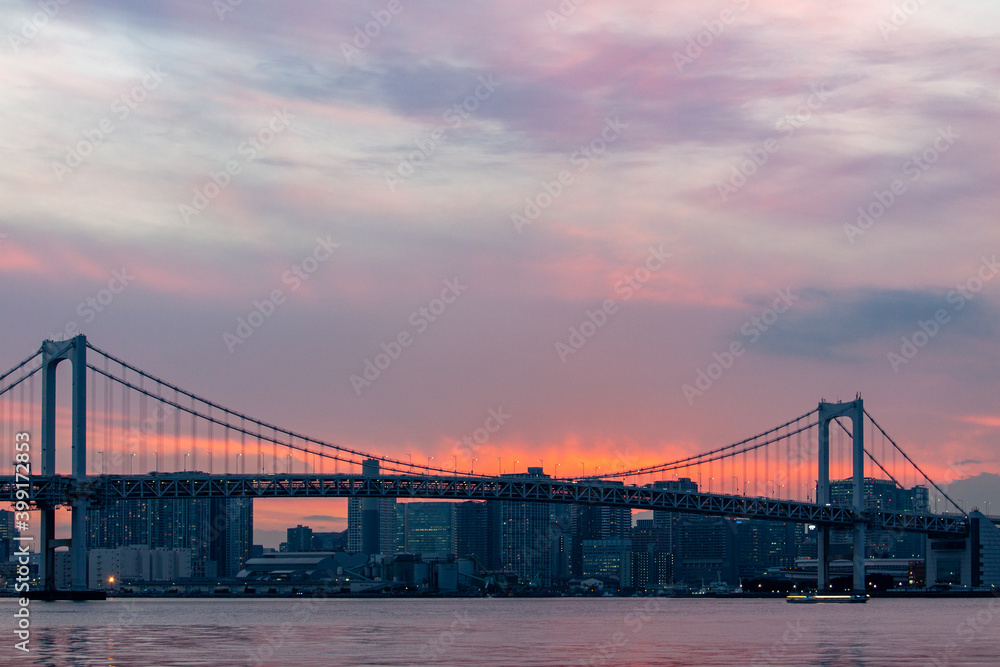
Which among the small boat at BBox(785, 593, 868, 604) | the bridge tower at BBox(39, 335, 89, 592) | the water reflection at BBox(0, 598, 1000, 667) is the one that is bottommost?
the small boat at BBox(785, 593, 868, 604)

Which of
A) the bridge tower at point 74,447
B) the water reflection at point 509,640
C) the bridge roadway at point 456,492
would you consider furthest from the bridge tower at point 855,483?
the bridge tower at point 74,447

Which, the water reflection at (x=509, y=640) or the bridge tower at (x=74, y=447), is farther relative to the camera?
the bridge tower at (x=74, y=447)

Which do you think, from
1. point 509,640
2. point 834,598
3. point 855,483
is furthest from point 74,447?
point 855,483

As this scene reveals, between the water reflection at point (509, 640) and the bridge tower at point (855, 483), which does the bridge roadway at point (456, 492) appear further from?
the water reflection at point (509, 640)

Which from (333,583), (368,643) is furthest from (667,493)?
(333,583)

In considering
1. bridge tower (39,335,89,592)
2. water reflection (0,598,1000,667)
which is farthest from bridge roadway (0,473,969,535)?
water reflection (0,598,1000,667)

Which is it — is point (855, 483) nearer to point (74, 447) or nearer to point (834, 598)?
point (834, 598)

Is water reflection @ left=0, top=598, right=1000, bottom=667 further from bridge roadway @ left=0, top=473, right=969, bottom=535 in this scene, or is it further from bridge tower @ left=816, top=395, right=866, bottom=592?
bridge tower @ left=816, top=395, right=866, bottom=592
